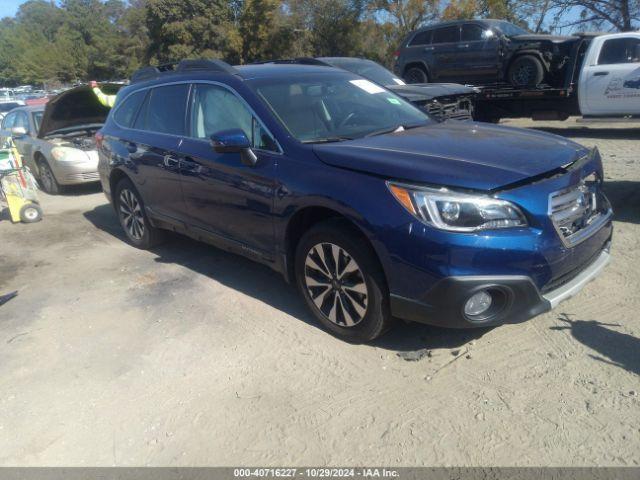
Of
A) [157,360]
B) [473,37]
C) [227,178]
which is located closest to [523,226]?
[227,178]

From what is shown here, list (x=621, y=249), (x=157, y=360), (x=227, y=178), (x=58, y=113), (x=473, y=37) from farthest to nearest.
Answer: (x=473, y=37)
(x=58, y=113)
(x=621, y=249)
(x=227, y=178)
(x=157, y=360)

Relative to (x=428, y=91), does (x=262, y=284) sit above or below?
below

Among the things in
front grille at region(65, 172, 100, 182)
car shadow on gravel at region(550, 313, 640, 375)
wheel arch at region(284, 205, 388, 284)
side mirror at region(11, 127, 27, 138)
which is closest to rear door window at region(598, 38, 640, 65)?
car shadow on gravel at region(550, 313, 640, 375)

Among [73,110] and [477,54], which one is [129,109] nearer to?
[73,110]

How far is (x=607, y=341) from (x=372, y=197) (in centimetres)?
172

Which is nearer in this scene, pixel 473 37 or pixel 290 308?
pixel 290 308

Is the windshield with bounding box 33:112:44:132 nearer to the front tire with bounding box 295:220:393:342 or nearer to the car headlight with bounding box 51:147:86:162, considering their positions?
the car headlight with bounding box 51:147:86:162

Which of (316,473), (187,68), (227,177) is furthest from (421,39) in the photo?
(316,473)

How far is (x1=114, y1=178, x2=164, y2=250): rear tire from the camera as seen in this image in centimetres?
575

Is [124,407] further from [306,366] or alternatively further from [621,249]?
[621,249]

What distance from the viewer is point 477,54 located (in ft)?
43.0

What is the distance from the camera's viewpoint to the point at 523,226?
9.89 feet

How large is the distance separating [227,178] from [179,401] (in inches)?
67.5

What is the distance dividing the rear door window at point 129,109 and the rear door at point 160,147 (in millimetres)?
104
